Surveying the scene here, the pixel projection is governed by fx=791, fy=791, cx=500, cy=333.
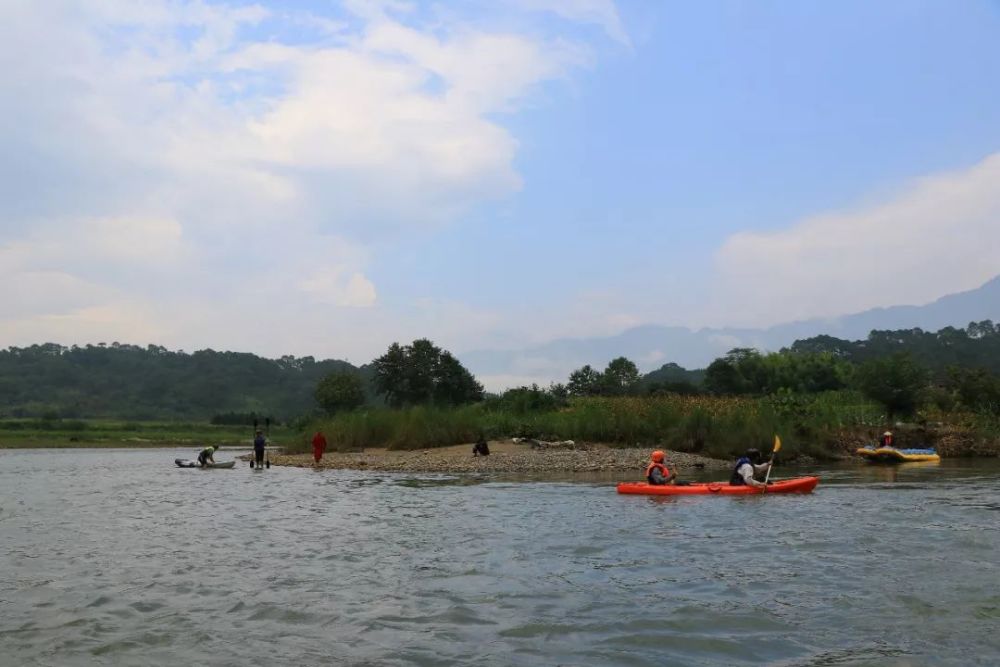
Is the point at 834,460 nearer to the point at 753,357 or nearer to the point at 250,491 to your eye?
the point at 250,491

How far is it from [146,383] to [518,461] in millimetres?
121639

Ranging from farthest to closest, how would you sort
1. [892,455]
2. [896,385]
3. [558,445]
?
1. [896,385]
2. [558,445]
3. [892,455]

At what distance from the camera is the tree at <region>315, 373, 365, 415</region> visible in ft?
263

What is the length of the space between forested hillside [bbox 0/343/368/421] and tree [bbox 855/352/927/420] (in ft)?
317

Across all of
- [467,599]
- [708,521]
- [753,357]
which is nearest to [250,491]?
[708,521]

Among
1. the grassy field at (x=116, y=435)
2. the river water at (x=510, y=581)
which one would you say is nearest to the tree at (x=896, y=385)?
the river water at (x=510, y=581)

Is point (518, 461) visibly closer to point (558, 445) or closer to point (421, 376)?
point (558, 445)

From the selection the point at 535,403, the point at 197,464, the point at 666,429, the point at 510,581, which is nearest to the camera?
the point at 510,581

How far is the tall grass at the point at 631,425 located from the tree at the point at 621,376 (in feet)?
128

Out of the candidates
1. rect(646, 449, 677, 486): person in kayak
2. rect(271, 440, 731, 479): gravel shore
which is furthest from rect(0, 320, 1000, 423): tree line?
rect(646, 449, 677, 486): person in kayak

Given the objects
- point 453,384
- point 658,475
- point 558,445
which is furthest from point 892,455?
point 453,384

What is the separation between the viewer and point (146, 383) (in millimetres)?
136875

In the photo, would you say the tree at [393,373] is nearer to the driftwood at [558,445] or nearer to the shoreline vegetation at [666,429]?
the shoreline vegetation at [666,429]

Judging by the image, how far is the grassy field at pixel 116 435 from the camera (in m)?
72.8
